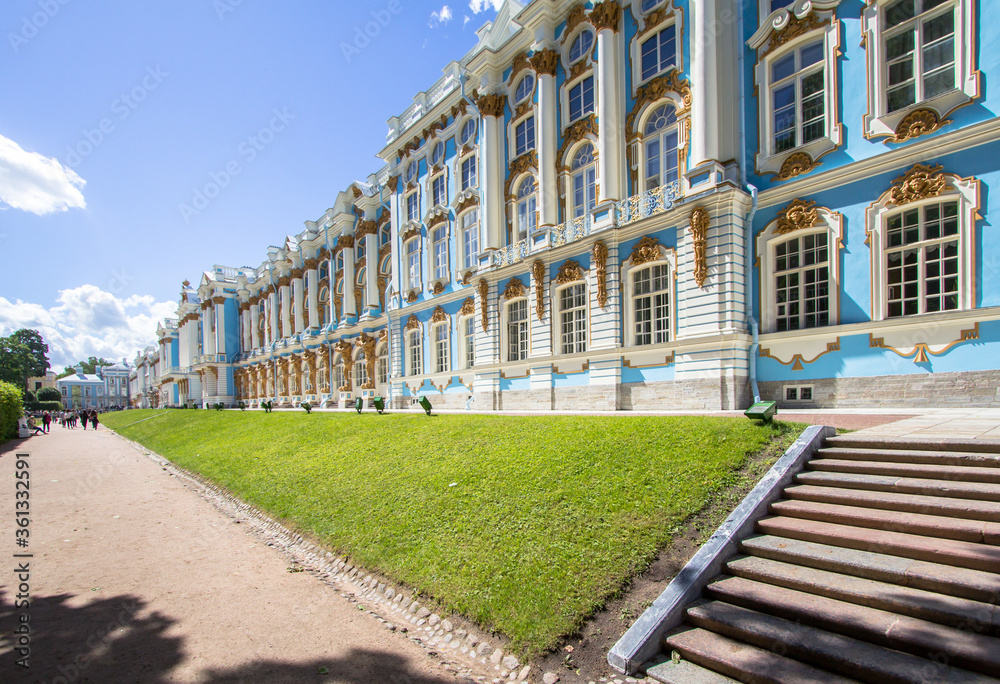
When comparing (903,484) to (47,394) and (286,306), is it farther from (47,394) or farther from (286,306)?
(47,394)

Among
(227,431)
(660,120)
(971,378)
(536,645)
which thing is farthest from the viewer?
(227,431)

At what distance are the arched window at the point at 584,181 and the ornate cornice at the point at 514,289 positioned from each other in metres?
3.36

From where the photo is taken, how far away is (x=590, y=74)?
1692 centimetres

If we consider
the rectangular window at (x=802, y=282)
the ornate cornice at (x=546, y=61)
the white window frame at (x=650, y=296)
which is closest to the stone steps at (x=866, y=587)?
the rectangular window at (x=802, y=282)

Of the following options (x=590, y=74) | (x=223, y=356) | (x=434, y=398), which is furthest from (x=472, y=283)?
(x=223, y=356)

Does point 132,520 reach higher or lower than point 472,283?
lower

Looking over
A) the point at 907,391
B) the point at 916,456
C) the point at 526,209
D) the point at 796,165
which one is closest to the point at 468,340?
the point at 526,209

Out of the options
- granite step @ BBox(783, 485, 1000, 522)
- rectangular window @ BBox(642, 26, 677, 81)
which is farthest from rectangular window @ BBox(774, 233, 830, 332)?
granite step @ BBox(783, 485, 1000, 522)

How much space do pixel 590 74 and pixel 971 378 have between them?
13.9m

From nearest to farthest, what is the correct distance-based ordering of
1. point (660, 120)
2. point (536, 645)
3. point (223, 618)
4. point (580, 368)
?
point (536, 645) → point (223, 618) → point (660, 120) → point (580, 368)

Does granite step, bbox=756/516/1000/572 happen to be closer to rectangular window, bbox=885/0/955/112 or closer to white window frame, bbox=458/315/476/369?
rectangular window, bbox=885/0/955/112

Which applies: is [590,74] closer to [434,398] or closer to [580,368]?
[580,368]

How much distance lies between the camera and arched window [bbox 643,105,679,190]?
48.1 ft

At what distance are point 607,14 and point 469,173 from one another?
9085mm
